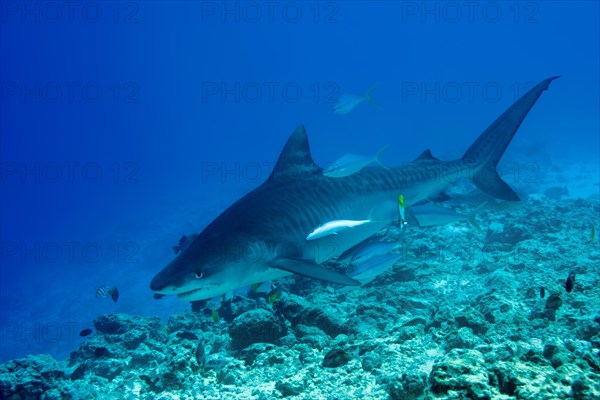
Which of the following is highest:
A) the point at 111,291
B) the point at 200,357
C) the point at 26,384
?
the point at 111,291

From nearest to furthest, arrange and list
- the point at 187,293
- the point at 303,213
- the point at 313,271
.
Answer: the point at 187,293 < the point at 313,271 < the point at 303,213

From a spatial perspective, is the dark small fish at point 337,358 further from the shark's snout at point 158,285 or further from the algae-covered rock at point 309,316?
the shark's snout at point 158,285

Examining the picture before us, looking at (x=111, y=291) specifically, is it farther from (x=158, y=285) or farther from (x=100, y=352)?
(x=158, y=285)

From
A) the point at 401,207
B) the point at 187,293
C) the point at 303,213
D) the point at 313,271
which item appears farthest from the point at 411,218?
the point at 187,293

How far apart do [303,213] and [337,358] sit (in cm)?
231

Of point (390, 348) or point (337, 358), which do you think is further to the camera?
point (390, 348)

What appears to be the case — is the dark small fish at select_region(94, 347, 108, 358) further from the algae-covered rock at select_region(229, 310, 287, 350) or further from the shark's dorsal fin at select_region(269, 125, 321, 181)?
the shark's dorsal fin at select_region(269, 125, 321, 181)

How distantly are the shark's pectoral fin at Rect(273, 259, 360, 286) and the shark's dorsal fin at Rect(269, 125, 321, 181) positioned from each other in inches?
71.1

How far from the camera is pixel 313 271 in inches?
170

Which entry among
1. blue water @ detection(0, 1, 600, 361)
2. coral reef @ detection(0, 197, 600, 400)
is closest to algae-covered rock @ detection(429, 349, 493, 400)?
coral reef @ detection(0, 197, 600, 400)

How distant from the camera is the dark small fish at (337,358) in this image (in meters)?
3.43

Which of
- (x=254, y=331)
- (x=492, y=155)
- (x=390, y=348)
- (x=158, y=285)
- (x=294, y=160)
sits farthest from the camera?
(x=492, y=155)

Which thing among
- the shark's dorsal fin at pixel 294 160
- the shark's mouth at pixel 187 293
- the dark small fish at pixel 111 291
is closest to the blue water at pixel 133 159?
the shark's dorsal fin at pixel 294 160

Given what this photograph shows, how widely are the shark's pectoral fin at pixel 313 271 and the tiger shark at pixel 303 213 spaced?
0.01 m
